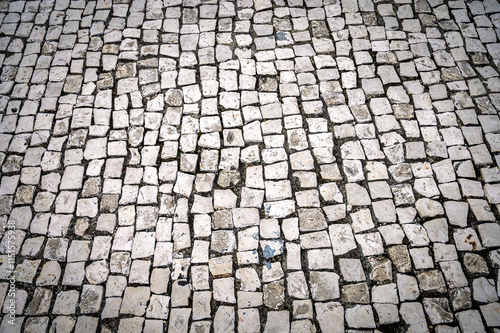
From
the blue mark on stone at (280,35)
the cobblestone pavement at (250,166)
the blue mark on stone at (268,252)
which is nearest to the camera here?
the cobblestone pavement at (250,166)

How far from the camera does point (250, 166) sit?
13.0ft

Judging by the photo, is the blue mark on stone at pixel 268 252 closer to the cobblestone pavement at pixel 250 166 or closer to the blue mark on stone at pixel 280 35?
the cobblestone pavement at pixel 250 166

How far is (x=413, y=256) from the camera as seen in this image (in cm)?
342

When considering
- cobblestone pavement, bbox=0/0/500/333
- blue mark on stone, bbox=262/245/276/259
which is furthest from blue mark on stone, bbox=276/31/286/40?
blue mark on stone, bbox=262/245/276/259

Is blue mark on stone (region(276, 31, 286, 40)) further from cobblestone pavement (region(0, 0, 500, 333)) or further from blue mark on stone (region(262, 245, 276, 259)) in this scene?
blue mark on stone (region(262, 245, 276, 259))

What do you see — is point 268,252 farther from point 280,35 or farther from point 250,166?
point 280,35

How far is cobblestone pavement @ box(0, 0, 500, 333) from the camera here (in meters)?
3.25

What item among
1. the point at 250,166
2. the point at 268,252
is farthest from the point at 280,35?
the point at 268,252

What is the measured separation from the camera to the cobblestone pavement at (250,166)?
325cm

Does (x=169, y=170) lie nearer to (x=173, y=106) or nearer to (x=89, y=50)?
(x=173, y=106)

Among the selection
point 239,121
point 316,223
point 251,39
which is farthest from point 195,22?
point 316,223

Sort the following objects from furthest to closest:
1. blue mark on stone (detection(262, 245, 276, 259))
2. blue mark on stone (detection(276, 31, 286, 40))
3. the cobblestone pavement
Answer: blue mark on stone (detection(276, 31, 286, 40))
blue mark on stone (detection(262, 245, 276, 259))
the cobblestone pavement

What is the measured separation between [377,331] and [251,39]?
415 cm

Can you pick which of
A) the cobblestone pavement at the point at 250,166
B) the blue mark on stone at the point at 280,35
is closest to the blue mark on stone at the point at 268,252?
the cobblestone pavement at the point at 250,166
